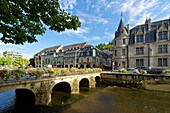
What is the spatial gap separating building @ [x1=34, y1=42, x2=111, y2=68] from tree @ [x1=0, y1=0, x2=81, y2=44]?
35045mm

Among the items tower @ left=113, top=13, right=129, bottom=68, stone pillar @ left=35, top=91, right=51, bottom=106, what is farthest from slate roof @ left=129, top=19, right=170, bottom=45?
stone pillar @ left=35, top=91, right=51, bottom=106

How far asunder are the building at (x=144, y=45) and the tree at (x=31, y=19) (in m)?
29.3

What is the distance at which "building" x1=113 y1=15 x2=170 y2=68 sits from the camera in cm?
2609

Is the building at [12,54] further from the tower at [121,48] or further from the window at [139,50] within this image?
the window at [139,50]

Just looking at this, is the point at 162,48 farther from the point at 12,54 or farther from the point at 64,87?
the point at 12,54

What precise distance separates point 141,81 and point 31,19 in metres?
20.4

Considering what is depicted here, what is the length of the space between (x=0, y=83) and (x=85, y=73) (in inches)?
523

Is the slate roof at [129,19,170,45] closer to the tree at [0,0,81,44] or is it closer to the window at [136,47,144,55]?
the window at [136,47,144,55]

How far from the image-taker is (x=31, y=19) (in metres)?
3.92

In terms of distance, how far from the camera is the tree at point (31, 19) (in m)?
3.58

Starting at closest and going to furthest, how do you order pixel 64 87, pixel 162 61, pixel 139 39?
pixel 64 87 → pixel 162 61 → pixel 139 39

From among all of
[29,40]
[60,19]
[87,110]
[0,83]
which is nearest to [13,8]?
[29,40]

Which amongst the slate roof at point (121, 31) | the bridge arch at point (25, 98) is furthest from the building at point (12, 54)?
the bridge arch at point (25, 98)

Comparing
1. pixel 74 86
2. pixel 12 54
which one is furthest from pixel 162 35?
pixel 12 54
